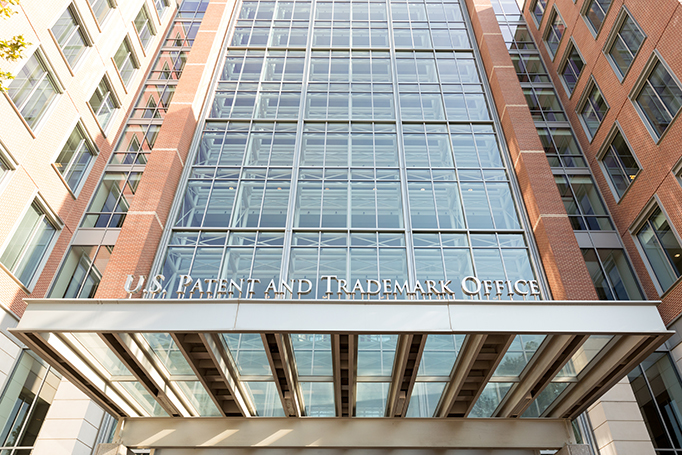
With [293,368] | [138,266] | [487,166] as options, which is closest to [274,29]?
[487,166]

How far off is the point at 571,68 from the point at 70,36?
2496 centimetres

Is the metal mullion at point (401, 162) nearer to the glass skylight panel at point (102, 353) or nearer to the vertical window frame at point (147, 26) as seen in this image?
the glass skylight panel at point (102, 353)

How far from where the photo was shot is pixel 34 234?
63.6 ft

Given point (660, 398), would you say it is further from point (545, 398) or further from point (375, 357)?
point (375, 357)

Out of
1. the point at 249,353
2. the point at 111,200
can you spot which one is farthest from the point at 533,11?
the point at 249,353

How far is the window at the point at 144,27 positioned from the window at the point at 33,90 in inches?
376

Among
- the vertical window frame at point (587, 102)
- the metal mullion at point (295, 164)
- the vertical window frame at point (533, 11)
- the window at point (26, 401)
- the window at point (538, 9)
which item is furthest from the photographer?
the window at point (538, 9)

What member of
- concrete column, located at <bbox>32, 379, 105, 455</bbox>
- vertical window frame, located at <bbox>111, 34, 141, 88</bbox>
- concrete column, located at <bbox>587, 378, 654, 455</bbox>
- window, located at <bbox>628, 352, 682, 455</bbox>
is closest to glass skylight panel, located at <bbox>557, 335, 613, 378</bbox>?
concrete column, located at <bbox>587, 378, 654, 455</bbox>

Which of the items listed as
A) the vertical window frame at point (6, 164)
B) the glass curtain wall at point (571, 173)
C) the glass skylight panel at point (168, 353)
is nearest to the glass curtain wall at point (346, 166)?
the glass skylight panel at point (168, 353)

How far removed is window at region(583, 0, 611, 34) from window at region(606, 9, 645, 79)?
1.49 meters

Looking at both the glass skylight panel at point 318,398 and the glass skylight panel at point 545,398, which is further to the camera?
the glass skylight panel at point 318,398

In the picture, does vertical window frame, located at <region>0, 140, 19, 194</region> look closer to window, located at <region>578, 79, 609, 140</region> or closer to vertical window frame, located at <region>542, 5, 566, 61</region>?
window, located at <region>578, 79, 609, 140</region>

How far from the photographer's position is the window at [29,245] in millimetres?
18016

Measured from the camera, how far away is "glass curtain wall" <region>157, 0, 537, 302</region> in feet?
56.6
